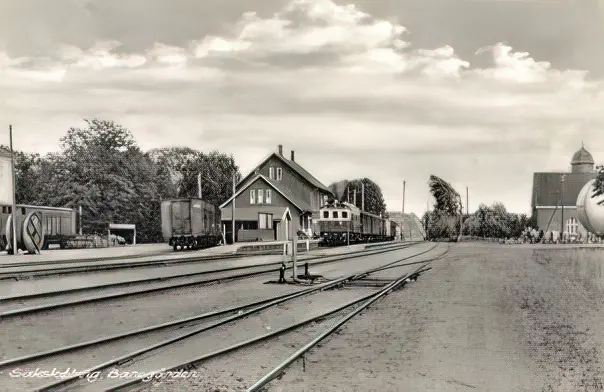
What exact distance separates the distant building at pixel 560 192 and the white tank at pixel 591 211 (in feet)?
76.3

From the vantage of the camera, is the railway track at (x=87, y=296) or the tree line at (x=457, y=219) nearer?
the railway track at (x=87, y=296)

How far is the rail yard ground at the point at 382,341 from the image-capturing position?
289 inches

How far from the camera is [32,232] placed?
3375cm

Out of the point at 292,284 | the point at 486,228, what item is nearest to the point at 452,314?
the point at 292,284

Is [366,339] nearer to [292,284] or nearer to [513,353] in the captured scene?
[513,353]

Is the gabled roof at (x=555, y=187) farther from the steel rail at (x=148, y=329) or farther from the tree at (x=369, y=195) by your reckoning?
the steel rail at (x=148, y=329)

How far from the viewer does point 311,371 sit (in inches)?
308

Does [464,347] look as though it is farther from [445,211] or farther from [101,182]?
[445,211]

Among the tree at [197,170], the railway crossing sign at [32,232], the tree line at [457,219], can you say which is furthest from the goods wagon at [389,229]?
the railway crossing sign at [32,232]

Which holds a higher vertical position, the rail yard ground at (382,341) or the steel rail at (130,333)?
the steel rail at (130,333)

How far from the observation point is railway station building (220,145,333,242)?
6191cm

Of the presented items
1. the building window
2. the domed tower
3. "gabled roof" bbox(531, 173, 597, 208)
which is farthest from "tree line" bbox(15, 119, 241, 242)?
the domed tower

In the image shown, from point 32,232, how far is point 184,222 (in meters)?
10.2

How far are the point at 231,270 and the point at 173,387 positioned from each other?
17619 mm
